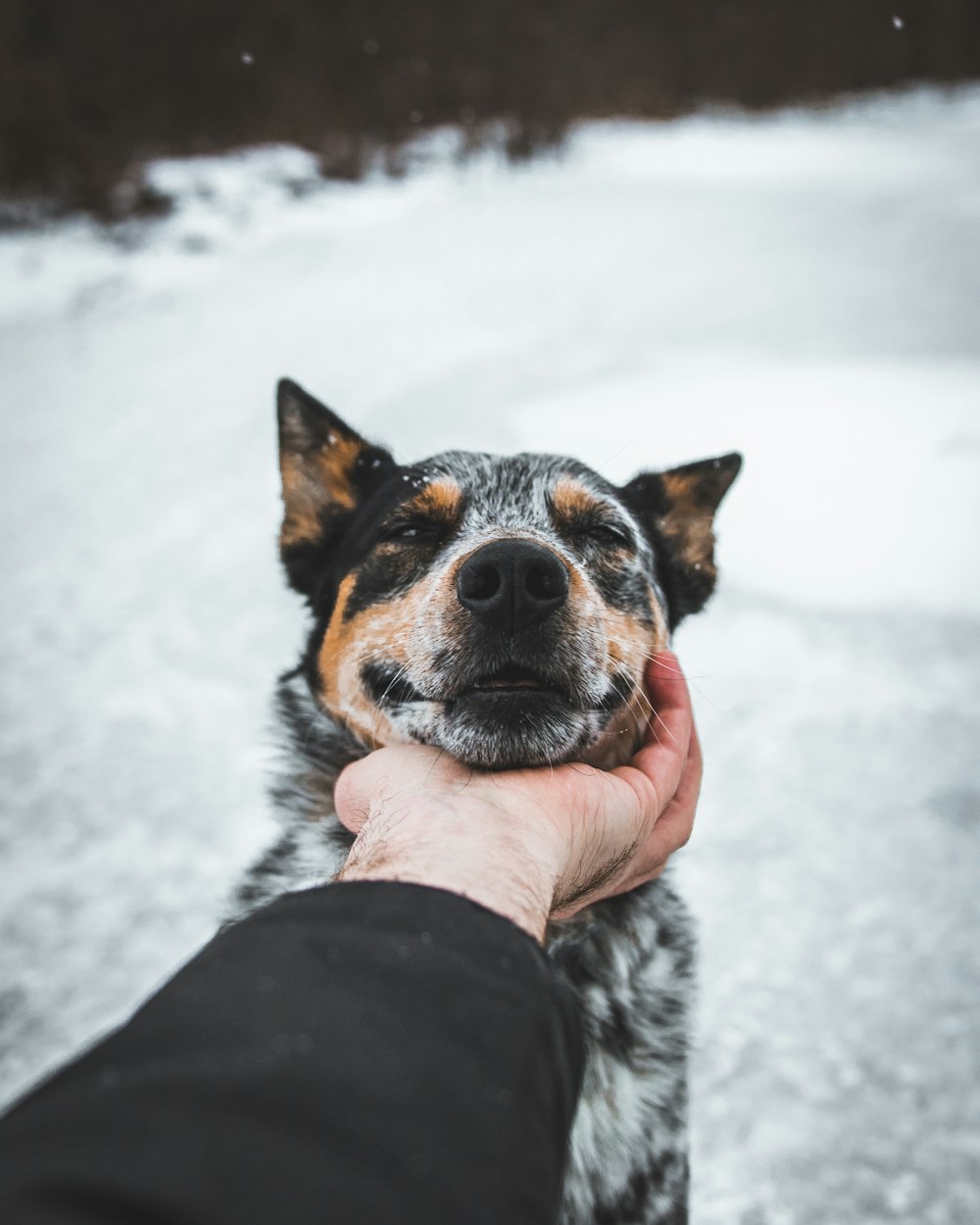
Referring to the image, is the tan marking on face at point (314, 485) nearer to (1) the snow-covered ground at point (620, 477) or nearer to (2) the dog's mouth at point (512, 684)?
(2) the dog's mouth at point (512, 684)

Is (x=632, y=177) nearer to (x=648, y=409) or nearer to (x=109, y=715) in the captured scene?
(x=648, y=409)

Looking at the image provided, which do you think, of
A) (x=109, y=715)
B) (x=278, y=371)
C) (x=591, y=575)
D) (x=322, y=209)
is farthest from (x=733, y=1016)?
(x=322, y=209)

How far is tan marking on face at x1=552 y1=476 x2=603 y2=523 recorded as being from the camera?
92.6 inches

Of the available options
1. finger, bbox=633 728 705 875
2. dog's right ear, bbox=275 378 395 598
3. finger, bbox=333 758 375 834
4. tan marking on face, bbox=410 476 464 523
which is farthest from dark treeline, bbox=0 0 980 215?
finger, bbox=633 728 705 875

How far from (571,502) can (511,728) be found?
0.96 metres

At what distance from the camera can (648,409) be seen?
21.0 ft

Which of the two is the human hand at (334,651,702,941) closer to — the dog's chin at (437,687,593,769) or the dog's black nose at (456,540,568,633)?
the dog's chin at (437,687,593,769)

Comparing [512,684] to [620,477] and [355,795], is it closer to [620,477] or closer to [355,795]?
[355,795]

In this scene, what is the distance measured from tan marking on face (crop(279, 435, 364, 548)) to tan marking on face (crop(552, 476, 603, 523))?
0.74 m

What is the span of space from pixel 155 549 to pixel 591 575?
169 inches

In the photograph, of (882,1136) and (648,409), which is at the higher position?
(648,409)

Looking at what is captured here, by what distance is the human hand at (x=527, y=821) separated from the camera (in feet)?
3.70

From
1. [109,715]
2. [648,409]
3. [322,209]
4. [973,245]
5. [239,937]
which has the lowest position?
[109,715]

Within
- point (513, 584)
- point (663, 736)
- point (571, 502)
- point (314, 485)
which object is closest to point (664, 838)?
point (663, 736)
